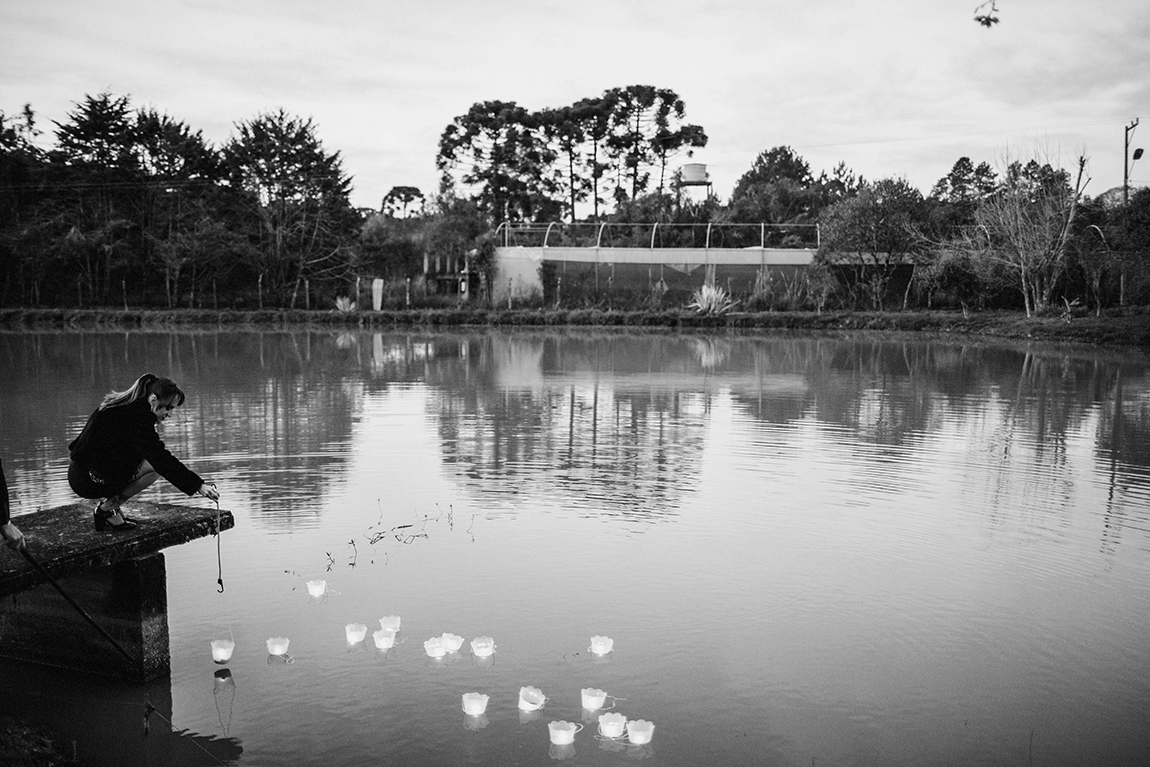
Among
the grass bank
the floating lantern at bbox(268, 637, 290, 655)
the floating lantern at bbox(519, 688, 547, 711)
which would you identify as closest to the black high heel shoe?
the floating lantern at bbox(268, 637, 290, 655)

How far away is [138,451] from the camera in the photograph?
4168 millimetres

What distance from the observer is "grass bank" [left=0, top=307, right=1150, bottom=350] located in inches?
1139

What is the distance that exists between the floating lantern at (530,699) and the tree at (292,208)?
3391 centimetres

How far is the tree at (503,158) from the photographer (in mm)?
45188

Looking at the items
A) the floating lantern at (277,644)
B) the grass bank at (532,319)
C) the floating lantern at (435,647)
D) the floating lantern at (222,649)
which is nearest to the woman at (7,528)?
the floating lantern at (222,649)

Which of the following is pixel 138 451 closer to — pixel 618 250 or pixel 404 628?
pixel 404 628

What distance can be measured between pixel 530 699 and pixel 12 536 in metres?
1.99

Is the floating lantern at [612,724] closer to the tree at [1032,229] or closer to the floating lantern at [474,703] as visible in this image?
the floating lantern at [474,703]

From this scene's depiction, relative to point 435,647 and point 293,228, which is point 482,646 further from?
point 293,228

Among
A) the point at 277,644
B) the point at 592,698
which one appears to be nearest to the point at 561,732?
the point at 592,698

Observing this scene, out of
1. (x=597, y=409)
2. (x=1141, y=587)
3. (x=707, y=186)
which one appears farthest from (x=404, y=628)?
(x=707, y=186)

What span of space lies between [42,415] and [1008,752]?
1061 cm

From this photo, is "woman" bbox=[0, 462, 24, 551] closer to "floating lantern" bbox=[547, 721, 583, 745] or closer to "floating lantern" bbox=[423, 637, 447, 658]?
"floating lantern" bbox=[423, 637, 447, 658]

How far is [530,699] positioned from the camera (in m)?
3.73
